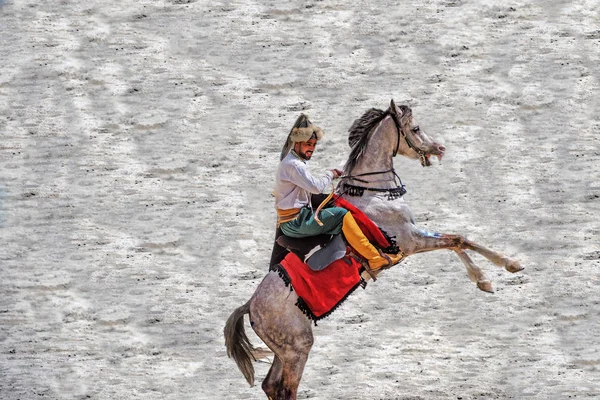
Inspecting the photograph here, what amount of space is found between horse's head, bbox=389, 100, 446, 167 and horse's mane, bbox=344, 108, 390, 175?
0.10m

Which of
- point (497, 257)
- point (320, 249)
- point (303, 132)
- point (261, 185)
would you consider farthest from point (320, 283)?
point (261, 185)

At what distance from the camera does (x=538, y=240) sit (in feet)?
45.5


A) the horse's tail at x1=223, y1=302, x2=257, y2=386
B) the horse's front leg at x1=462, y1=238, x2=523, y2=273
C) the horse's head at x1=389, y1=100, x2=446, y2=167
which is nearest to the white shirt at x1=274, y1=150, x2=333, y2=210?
the horse's head at x1=389, y1=100, x2=446, y2=167

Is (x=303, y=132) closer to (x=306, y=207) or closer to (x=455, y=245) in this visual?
(x=306, y=207)

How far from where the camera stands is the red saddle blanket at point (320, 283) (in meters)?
9.64

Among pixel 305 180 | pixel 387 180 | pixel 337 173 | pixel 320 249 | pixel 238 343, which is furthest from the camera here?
pixel 238 343

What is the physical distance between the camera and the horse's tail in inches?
395

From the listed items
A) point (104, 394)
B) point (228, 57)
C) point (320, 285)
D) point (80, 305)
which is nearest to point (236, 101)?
point (228, 57)

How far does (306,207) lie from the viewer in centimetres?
965

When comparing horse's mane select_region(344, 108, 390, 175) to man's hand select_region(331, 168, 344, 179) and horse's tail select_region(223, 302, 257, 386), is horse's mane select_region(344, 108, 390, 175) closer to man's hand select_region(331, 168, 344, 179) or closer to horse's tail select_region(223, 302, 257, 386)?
man's hand select_region(331, 168, 344, 179)

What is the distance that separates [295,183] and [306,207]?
0.70ft

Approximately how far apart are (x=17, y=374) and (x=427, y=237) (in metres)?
4.55

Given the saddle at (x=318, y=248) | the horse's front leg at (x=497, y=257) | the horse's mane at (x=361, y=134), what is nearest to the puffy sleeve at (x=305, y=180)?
the saddle at (x=318, y=248)

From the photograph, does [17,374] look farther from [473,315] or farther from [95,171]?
[473,315]
